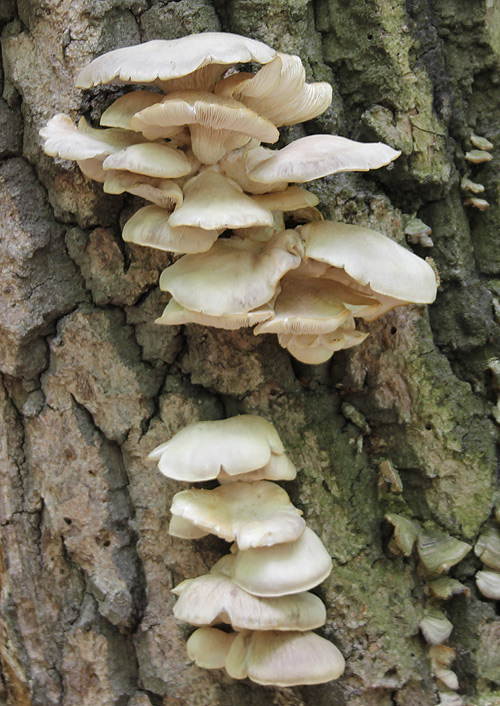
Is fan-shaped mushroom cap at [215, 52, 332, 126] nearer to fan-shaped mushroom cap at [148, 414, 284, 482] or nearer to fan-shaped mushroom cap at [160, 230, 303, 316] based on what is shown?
fan-shaped mushroom cap at [160, 230, 303, 316]

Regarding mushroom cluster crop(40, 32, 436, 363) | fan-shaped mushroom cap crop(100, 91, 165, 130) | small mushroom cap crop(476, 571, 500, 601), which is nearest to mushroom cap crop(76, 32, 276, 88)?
mushroom cluster crop(40, 32, 436, 363)

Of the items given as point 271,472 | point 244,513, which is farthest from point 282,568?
point 271,472

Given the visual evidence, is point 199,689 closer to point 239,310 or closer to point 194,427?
point 194,427

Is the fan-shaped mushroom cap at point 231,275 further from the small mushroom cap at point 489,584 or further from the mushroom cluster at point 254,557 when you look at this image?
the small mushroom cap at point 489,584

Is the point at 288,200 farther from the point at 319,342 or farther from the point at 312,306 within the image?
the point at 319,342

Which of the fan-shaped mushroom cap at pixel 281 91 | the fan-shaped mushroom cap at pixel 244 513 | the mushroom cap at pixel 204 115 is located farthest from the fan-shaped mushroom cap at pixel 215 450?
the fan-shaped mushroom cap at pixel 281 91
